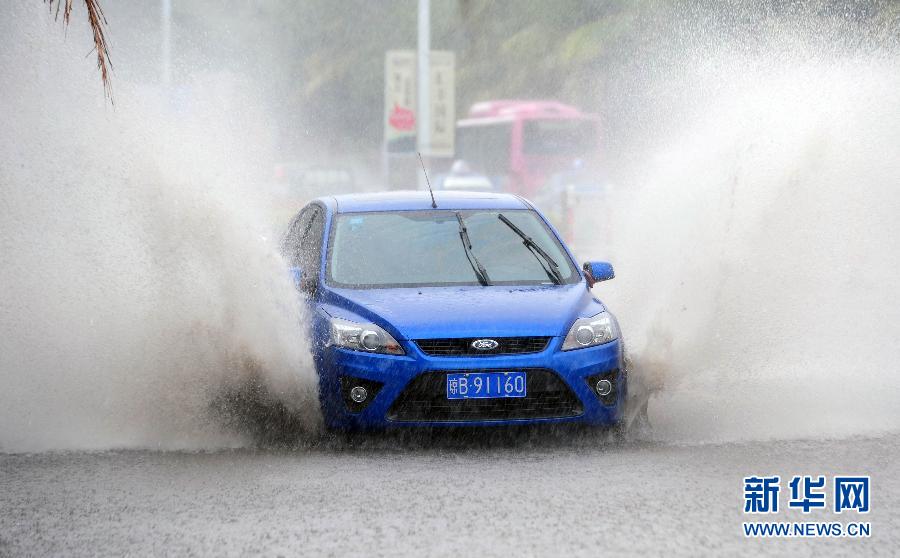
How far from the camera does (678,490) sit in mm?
7156

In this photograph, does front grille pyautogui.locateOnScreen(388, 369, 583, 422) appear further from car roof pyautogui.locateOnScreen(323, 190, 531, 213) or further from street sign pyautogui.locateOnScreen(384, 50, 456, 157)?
street sign pyautogui.locateOnScreen(384, 50, 456, 157)

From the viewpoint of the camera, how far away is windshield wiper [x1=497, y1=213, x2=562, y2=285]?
9633 millimetres

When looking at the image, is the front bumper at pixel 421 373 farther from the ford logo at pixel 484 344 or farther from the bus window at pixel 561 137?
the bus window at pixel 561 137

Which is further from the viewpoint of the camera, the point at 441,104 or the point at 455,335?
the point at 441,104

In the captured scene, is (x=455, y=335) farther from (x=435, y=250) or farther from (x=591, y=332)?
(x=435, y=250)

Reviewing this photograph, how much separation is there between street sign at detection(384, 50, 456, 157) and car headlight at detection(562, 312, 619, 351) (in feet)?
65.4

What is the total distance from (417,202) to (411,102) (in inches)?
746

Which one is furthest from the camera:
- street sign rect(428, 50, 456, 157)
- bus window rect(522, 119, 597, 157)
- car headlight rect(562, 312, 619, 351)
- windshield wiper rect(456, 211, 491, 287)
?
bus window rect(522, 119, 597, 157)

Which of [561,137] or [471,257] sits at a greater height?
[561,137]

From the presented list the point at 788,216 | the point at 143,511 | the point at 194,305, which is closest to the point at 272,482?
the point at 143,511

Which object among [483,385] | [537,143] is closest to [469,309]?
[483,385]

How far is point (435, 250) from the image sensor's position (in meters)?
9.73

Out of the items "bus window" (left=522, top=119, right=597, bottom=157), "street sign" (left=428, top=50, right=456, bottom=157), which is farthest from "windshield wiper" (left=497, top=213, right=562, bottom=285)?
"bus window" (left=522, top=119, right=597, bottom=157)

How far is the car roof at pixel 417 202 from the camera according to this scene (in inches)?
402
